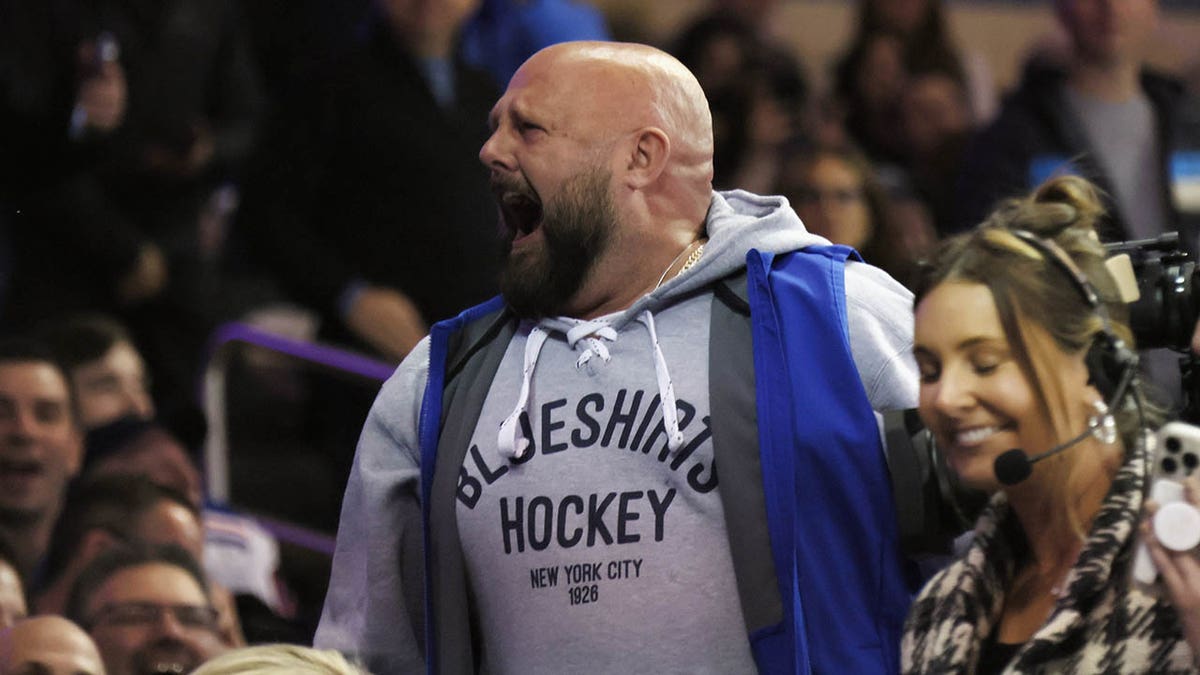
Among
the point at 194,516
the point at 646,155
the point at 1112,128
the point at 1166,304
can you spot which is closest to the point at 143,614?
the point at 194,516

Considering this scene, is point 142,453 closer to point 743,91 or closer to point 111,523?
point 111,523

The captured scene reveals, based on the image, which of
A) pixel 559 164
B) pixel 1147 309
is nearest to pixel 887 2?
pixel 559 164

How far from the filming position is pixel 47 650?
3838 millimetres

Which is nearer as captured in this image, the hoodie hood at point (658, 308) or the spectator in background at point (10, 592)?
the hoodie hood at point (658, 308)

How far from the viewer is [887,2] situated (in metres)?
6.91

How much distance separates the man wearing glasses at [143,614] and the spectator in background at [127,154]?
4.42ft

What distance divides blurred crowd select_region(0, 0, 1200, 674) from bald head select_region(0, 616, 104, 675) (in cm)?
37

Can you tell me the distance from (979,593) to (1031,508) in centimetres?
13

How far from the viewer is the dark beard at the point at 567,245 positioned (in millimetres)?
3100

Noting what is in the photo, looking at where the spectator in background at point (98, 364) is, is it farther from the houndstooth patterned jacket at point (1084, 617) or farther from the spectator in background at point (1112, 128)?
the houndstooth patterned jacket at point (1084, 617)

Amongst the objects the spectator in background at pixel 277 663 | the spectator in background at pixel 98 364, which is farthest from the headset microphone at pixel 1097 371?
the spectator in background at pixel 98 364

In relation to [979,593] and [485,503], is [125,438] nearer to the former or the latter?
[485,503]

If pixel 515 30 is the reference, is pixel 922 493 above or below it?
below

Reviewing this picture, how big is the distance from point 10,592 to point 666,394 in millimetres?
1870
